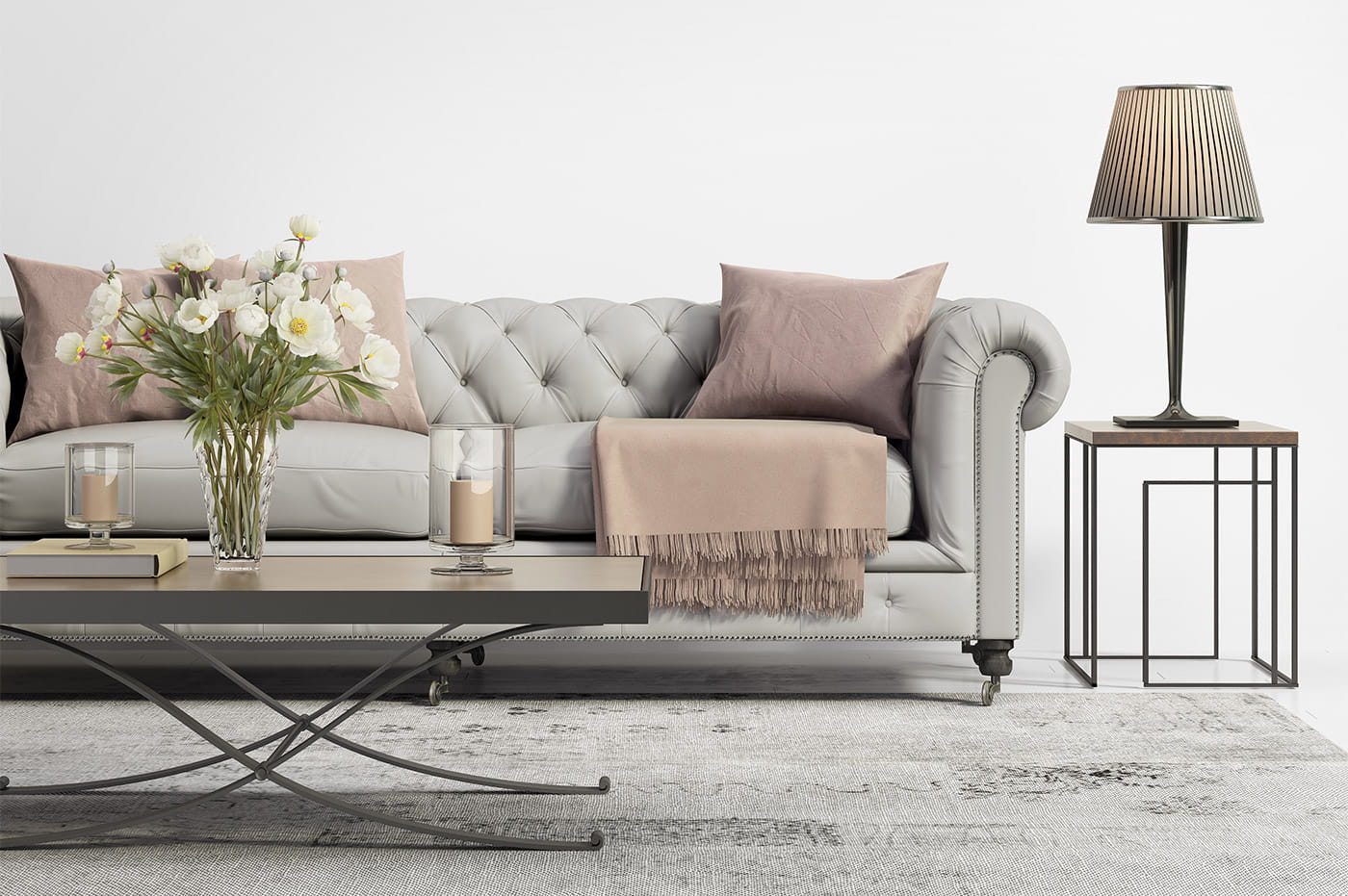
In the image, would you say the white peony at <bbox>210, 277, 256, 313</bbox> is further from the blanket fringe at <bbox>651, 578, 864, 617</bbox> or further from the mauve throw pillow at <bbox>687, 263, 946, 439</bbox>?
the mauve throw pillow at <bbox>687, 263, 946, 439</bbox>

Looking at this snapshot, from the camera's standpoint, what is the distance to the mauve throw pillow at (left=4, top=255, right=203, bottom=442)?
314 cm

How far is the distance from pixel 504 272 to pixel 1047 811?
2.40 m

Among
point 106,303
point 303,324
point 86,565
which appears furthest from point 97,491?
point 303,324

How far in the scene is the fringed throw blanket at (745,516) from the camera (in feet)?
9.18

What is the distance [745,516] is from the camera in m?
2.81

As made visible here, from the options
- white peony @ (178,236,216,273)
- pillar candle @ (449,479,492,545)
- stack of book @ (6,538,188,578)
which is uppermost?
white peony @ (178,236,216,273)

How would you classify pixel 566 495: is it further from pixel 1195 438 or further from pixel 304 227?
pixel 1195 438

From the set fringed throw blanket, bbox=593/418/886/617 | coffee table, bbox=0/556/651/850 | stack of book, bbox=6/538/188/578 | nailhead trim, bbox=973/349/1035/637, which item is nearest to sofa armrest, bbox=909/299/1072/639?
nailhead trim, bbox=973/349/1035/637

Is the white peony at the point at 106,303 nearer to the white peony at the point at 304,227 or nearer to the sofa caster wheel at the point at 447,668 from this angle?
the white peony at the point at 304,227

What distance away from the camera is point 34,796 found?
7.04ft

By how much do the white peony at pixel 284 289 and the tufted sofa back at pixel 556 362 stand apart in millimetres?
1521

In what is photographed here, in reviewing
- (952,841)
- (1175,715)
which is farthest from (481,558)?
(1175,715)

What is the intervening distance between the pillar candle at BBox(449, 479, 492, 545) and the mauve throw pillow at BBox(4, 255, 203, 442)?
1528mm

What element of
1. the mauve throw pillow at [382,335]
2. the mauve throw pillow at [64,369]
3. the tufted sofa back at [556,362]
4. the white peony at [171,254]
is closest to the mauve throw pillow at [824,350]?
the tufted sofa back at [556,362]
